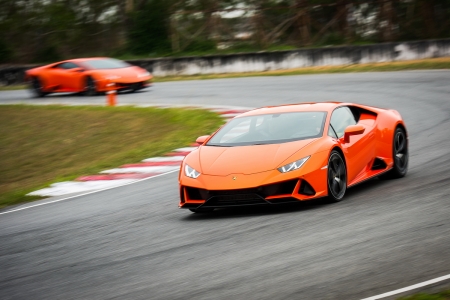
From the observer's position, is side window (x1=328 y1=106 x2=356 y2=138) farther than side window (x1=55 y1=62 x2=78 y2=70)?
No

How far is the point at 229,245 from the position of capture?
23.4 feet

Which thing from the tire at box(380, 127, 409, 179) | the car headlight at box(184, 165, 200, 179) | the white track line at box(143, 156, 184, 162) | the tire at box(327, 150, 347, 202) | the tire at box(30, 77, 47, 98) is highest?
the car headlight at box(184, 165, 200, 179)

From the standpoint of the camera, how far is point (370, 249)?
6473mm

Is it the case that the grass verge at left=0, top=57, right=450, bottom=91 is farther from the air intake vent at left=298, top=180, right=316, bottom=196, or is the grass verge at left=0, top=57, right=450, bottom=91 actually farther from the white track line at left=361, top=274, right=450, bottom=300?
the white track line at left=361, top=274, right=450, bottom=300

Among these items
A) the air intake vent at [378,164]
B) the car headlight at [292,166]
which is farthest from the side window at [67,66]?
the car headlight at [292,166]

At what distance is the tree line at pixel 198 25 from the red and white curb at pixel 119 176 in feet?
55.7

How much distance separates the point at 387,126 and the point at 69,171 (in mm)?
6344

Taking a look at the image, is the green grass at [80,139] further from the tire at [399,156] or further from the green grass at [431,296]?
the green grass at [431,296]

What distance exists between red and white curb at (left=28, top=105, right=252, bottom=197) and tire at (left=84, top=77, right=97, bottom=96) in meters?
12.7

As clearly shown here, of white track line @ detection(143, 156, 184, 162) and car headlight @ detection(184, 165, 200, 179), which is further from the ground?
car headlight @ detection(184, 165, 200, 179)

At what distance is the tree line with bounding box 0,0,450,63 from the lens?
2928cm

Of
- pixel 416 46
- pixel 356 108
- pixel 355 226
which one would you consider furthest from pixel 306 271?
pixel 416 46

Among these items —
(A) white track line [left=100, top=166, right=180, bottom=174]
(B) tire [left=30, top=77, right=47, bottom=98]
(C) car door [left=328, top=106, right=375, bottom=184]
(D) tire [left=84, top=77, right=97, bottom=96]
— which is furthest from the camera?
(B) tire [left=30, top=77, right=47, bottom=98]

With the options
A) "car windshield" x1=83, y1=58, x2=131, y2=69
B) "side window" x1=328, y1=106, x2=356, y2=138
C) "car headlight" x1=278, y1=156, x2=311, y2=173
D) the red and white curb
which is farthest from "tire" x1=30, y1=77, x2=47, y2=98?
"car headlight" x1=278, y1=156, x2=311, y2=173
